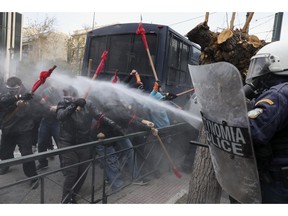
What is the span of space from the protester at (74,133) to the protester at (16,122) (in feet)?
2.83

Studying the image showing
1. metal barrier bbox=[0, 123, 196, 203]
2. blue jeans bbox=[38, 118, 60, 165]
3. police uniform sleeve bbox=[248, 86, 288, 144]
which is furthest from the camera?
blue jeans bbox=[38, 118, 60, 165]

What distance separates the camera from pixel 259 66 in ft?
6.57

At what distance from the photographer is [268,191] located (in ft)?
6.20

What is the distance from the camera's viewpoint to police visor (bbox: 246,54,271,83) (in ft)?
6.41

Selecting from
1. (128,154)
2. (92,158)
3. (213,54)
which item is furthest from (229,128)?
(128,154)

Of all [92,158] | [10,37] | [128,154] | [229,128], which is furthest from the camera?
[10,37]

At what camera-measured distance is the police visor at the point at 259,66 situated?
1.96 metres

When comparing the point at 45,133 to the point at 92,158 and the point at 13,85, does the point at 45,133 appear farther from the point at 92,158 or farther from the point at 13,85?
the point at 92,158

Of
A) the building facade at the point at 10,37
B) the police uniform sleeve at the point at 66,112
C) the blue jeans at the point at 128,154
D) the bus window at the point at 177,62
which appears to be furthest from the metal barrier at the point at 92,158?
the building facade at the point at 10,37

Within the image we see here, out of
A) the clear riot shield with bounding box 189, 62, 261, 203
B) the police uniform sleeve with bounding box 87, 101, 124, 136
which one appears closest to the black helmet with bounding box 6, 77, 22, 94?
the police uniform sleeve with bounding box 87, 101, 124, 136

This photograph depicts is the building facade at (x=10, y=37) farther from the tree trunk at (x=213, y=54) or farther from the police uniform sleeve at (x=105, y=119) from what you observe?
the tree trunk at (x=213, y=54)

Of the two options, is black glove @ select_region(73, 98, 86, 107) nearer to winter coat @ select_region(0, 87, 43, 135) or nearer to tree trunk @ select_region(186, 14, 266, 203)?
winter coat @ select_region(0, 87, 43, 135)

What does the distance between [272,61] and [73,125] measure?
9.87ft

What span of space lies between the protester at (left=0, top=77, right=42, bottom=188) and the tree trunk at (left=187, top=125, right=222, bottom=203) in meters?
A: 2.80
